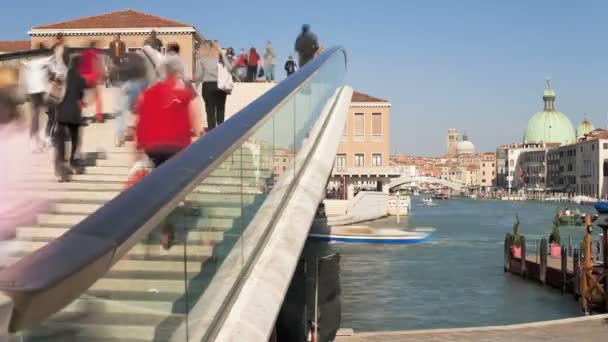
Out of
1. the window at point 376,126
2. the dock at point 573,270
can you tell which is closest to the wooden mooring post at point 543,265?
the dock at point 573,270

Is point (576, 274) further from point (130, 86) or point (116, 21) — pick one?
point (116, 21)

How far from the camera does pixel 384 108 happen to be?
51.6m

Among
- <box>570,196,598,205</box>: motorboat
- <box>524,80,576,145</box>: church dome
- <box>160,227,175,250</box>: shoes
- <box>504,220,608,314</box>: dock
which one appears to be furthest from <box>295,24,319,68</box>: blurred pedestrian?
<box>524,80,576,145</box>: church dome

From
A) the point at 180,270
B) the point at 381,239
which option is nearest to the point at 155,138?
the point at 180,270

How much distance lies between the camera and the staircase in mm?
2113

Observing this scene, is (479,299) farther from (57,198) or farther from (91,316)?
(91,316)

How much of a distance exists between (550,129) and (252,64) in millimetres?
141646

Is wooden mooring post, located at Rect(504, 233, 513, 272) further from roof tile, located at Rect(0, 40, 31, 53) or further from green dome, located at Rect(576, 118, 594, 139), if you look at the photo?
green dome, located at Rect(576, 118, 594, 139)

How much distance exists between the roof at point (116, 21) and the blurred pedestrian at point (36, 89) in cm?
2178

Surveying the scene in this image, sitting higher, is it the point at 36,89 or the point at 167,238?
the point at 36,89

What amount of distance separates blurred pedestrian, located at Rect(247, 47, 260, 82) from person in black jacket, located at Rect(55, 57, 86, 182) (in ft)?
27.0

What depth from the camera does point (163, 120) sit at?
16.7ft

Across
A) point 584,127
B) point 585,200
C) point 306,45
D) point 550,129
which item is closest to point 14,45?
point 306,45

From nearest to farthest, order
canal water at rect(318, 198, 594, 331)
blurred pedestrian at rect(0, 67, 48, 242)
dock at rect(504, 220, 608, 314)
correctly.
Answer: blurred pedestrian at rect(0, 67, 48, 242) → dock at rect(504, 220, 608, 314) → canal water at rect(318, 198, 594, 331)
